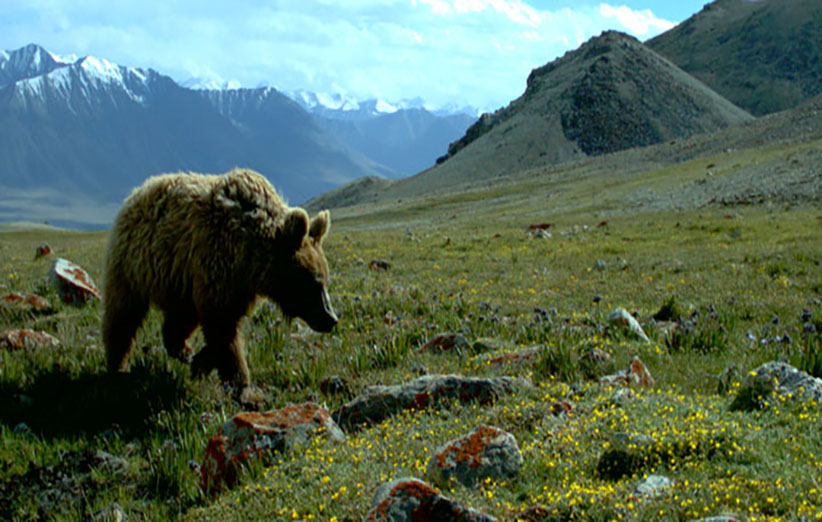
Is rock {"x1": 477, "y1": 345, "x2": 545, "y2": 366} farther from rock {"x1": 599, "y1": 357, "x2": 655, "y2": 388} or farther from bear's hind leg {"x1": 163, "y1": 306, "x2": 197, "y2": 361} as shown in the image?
bear's hind leg {"x1": 163, "y1": 306, "x2": 197, "y2": 361}

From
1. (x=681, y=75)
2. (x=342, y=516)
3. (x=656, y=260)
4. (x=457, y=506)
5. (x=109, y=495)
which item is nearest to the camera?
(x=457, y=506)

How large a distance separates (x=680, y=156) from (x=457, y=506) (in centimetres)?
7609

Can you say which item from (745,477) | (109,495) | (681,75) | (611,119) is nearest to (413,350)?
(109,495)

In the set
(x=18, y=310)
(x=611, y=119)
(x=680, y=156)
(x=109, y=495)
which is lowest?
(x=109, y=495)

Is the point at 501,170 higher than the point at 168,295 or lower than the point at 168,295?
higher

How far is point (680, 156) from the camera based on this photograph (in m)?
70.8

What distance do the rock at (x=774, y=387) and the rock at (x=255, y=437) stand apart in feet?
10.2

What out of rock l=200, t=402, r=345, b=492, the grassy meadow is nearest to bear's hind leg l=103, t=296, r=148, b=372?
the grassy meadow

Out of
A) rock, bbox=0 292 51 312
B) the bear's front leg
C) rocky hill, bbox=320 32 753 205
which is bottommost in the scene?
the bear's front leg

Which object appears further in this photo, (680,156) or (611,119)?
(611,119)

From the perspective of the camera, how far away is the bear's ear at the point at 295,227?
620 cm

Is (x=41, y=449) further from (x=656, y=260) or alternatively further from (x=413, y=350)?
(x=656, y=260)

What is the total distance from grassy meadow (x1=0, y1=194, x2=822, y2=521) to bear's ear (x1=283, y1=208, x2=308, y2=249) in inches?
57.1

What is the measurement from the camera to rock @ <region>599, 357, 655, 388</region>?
5242 millimetres
